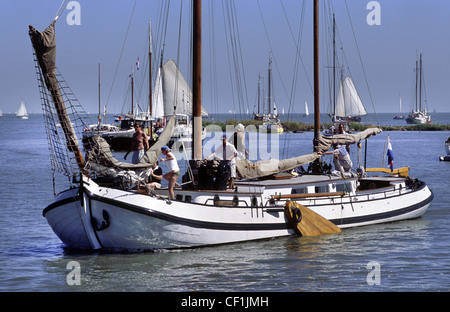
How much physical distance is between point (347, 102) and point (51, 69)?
7563 centimetres

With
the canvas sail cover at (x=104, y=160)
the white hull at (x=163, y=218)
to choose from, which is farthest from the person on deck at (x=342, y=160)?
the canvas sail cover at (x=104, y=160)

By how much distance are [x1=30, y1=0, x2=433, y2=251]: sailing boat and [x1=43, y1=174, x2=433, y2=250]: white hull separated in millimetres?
28

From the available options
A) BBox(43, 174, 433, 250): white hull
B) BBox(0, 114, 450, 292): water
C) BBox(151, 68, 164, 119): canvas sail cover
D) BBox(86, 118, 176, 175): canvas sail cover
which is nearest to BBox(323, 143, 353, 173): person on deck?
BBox(0, 114, 450, 292): water

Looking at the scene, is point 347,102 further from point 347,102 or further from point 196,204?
point 196,204

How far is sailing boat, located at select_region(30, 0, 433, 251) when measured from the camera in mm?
20578

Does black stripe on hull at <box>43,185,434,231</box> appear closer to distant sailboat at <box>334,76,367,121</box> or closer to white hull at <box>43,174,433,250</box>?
white hull at <box>43,174,433,250</box>

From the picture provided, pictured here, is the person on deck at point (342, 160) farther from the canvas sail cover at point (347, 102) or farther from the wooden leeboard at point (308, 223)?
the canvas sail cover at point (347, 102)

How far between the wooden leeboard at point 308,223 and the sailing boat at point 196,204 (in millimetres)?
32

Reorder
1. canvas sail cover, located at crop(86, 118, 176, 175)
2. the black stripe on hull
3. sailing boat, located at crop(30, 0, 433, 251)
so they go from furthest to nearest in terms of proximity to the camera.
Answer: canvas sail cover, located at crop(86, 118, 176, 175) < sailing boat, located at crop(30, 0, 433, 251) < the black stripe on hull

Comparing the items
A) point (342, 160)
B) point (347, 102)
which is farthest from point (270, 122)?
point (342, 160)

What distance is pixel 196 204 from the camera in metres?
21.5

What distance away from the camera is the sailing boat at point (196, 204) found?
2058 cm

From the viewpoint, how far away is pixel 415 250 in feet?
76.9
